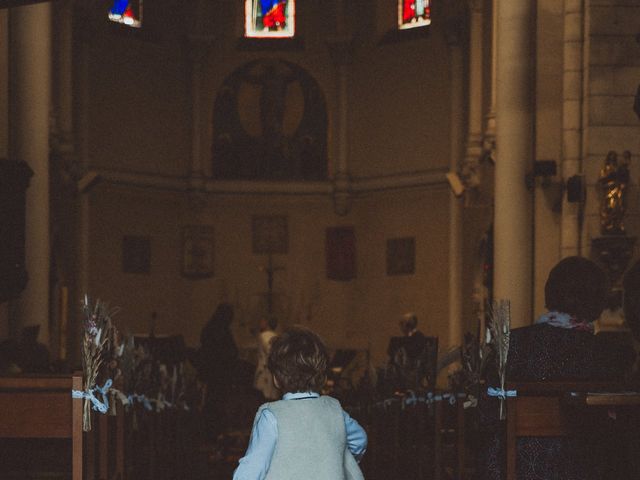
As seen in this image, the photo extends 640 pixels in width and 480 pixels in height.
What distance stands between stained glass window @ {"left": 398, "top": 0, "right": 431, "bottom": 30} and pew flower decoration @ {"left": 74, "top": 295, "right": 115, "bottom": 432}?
55.0ft

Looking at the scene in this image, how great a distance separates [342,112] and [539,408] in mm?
18095

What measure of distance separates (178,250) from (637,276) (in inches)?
624

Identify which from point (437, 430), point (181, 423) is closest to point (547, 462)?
point (437, 430)

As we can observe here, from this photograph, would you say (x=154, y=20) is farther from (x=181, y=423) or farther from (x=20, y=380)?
(x=20, y=380)

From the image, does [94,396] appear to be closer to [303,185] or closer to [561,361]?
[561,361]

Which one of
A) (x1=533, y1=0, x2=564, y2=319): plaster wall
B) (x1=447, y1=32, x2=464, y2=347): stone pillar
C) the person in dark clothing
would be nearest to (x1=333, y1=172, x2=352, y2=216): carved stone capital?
(x1=447, y1=32, x2=464, y2=347): stone pillar

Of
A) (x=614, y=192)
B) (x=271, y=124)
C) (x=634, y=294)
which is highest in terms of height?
(x=271, y=124)

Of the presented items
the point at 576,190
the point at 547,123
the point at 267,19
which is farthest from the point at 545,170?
the point at 267,19

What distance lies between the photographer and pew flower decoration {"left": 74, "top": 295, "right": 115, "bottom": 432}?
5164 mm

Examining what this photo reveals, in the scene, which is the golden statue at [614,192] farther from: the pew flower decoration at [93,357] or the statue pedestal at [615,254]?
the pew flower decoration at [93,357]

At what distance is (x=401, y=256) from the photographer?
2164 cm

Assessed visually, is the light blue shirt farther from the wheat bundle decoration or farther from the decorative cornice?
the decorative cornice

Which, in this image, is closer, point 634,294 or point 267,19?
point 634,294

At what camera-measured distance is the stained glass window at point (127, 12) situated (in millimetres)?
21438
